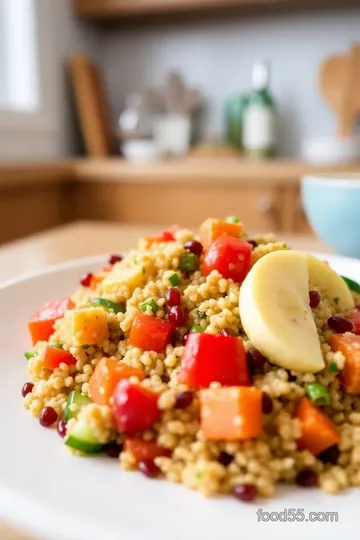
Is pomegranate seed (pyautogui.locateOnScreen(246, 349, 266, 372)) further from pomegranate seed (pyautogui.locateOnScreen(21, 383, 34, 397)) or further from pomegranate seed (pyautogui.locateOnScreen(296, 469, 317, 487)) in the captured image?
pomegranate seed (pyautogui.locateOnScreen(21, 383, 34, 397))

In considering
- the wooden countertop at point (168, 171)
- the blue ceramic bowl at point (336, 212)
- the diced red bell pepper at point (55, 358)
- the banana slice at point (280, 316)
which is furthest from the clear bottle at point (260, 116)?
the diced red bell pepper at point (55, 358)

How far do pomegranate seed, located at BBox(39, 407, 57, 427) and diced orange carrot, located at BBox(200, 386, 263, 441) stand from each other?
20 cm

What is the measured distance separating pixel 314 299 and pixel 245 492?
385 millimetres

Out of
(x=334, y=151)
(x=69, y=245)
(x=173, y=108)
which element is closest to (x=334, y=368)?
(x=69, y=245)

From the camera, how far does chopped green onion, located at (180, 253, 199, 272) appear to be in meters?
1.02

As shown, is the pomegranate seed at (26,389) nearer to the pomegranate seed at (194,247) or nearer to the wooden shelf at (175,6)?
the pomegranate seed at (194,247)

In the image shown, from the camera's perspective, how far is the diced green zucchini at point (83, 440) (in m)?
0.70

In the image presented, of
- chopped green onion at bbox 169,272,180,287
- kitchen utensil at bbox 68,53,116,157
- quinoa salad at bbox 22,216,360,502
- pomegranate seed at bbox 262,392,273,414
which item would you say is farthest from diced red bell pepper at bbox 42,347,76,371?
kitchen utensil at bbox 68,53,116,157

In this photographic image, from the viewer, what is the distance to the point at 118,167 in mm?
3096

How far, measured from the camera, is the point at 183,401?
0.72 metres

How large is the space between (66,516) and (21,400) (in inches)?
11.8

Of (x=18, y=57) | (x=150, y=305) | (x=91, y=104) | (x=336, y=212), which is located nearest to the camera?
(x=150, y=305)

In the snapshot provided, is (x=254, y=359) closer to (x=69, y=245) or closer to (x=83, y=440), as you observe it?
(x=83, y=440)

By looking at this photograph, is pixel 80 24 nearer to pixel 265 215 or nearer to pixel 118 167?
pixel 118 167
